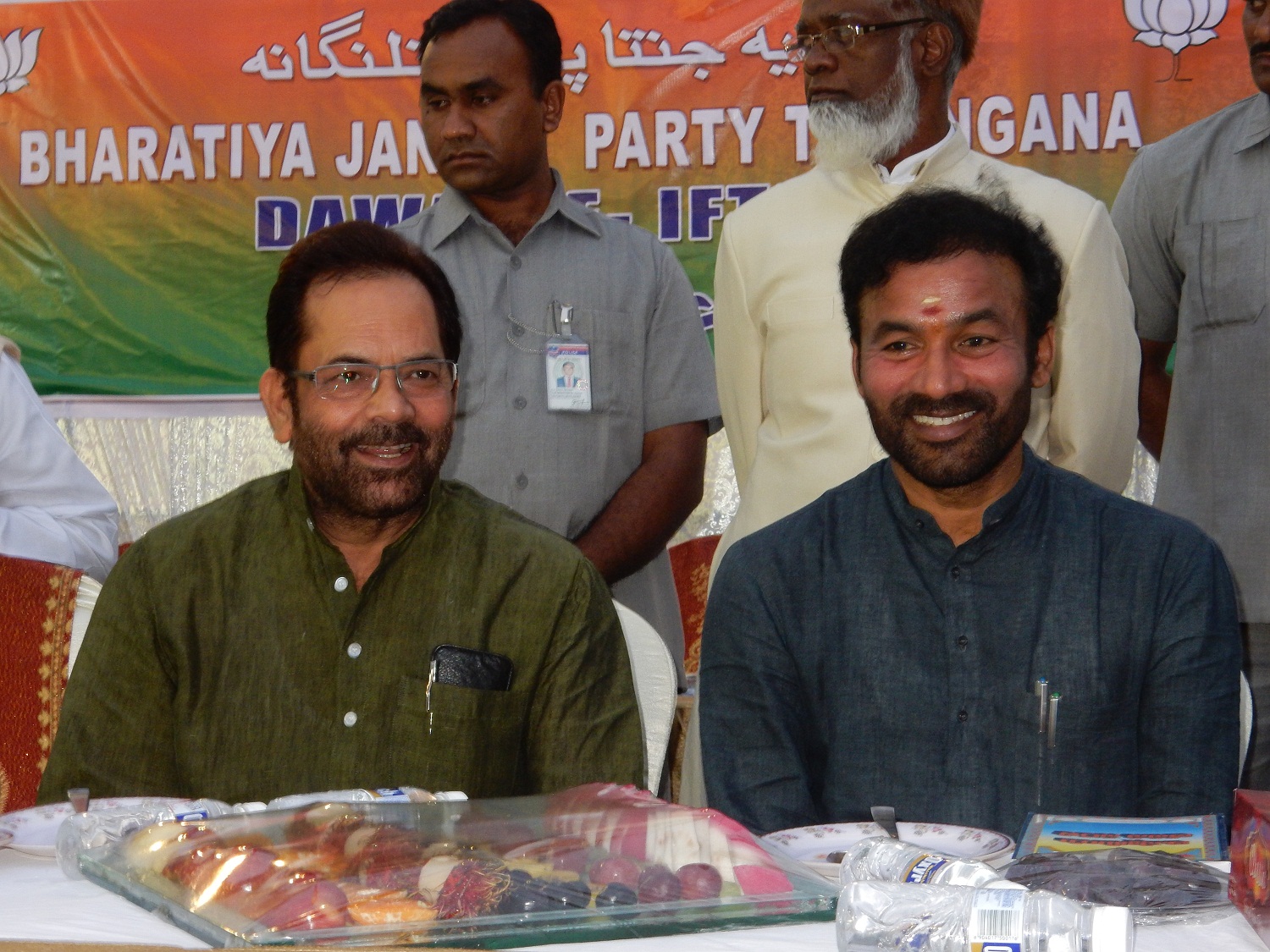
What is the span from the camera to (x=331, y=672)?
234 centimetres

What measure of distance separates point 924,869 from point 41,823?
1058mm

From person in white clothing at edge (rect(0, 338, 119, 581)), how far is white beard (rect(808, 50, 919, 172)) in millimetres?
1787

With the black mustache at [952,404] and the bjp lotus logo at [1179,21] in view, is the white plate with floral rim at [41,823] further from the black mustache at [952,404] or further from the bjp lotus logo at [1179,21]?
the bjp lotus logo at [1179,21]

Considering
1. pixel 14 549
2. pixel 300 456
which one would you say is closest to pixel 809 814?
pixel 300 456

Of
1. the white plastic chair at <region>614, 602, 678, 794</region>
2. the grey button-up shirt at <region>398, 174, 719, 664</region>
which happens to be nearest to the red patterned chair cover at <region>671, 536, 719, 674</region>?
the grey button-up shirt at <region>398, 174, 719, 664</region>

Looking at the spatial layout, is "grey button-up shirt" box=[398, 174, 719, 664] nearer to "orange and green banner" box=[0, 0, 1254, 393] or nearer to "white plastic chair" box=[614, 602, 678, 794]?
"white plastic chair" box=[614, 602, 678, 794]

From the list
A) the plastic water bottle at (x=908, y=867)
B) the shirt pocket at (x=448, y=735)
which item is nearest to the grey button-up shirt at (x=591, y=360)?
the shirt pocket at (x=448, y=735)

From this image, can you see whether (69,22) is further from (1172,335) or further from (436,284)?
(1172,335)

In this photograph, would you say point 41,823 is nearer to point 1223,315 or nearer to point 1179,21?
point 1223,315

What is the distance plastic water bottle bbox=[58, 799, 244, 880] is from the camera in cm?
168

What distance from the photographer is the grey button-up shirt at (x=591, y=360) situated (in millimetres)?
3672

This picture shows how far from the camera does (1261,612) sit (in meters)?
3.41

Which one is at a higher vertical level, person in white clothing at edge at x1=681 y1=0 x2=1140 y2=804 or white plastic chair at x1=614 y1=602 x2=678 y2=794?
person in white clothing at edge at x1=681 y1=0 x2=1140 y2=804

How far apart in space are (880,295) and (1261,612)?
1.48m
